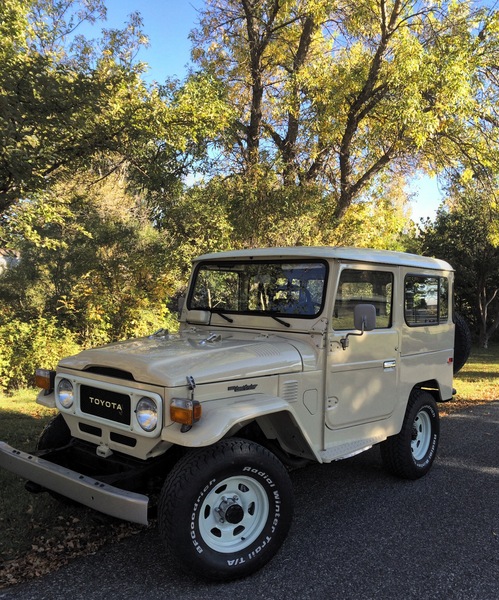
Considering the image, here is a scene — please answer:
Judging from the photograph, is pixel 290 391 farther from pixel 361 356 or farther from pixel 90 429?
pixel 90 429

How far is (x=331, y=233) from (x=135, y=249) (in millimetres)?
4448

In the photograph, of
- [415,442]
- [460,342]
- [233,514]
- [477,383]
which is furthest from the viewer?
[477,383]

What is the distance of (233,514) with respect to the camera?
9.92 feet

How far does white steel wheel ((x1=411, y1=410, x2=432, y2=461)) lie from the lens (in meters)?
4.83

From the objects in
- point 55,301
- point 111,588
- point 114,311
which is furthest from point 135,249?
point 111,588

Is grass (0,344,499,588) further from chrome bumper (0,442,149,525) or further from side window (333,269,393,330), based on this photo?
side window (333,269,393,330)

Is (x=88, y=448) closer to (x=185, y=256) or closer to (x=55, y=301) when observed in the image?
(x=185, y=256)

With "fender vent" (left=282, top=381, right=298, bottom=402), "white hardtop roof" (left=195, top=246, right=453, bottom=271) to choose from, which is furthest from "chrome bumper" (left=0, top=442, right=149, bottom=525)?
"white hardtop roof" (left=195, top=246, right=453, bottom=271)

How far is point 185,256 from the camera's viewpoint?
9031 mm

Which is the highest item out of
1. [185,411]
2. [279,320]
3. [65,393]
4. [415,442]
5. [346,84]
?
[346,84]

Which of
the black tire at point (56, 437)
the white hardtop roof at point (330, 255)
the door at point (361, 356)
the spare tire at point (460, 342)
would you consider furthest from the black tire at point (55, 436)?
the spare tire at point (460, 342)

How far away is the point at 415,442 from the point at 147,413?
120 inches

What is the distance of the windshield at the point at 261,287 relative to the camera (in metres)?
3.88

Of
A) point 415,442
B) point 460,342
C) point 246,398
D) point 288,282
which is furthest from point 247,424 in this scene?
point 460,342
